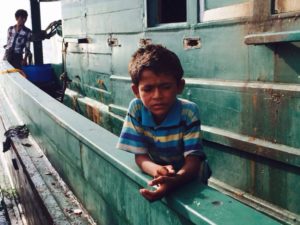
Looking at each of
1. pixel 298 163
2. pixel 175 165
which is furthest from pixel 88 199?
pixel 298 163

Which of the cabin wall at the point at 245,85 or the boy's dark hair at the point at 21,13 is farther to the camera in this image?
the boy's dark hair at the point at 21,13

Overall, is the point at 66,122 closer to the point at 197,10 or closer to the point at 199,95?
the point at 199,95

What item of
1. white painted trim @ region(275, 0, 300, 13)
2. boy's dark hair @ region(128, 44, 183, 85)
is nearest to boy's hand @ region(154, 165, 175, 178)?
boy's dark hair @ region(128, 44, 183, 85)

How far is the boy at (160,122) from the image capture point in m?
1.67

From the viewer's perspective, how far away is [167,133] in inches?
70.6

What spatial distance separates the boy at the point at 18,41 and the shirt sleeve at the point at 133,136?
288 inches

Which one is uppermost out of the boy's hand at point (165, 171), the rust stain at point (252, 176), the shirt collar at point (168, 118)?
the shirt collar at point (168, 118)

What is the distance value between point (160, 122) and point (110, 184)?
0.54 m

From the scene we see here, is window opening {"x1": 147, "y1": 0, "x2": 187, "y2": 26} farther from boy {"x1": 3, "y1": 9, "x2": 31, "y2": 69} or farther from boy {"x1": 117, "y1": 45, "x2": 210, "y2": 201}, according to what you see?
boy {"x1": 3, "y1": 9, "x2": 31, "y2": 69}

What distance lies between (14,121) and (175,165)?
4.92m

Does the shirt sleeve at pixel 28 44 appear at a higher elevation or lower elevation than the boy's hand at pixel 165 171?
higher

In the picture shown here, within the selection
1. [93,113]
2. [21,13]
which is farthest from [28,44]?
[93,113]

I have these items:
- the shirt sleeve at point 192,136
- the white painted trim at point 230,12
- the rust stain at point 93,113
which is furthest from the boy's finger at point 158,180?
the rust stain at point 93,113

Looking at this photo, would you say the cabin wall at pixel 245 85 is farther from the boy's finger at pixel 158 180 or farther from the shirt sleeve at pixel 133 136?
the boy's finger at pixel 158 180
